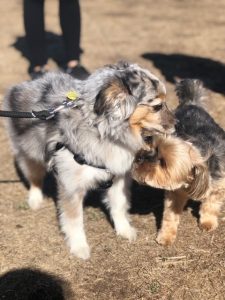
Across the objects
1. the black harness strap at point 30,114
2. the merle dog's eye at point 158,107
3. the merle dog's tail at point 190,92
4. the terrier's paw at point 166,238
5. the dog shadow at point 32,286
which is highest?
the merle dog's eye at point 158,107

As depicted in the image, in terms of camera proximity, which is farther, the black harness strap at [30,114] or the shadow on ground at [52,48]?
the shadow on ground at [52,48]

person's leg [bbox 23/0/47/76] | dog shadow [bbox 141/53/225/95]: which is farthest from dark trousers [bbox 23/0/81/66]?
dog shadow [bbox 141/53/225/95]

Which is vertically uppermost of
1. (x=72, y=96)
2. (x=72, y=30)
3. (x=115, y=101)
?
(x=115, y=101)

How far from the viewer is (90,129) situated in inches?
134

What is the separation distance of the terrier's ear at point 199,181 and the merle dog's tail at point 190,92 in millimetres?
1124

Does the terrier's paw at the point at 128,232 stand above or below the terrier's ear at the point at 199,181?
below

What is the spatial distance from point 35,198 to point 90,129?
5.04 ft

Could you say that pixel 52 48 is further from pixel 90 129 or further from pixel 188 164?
pixel 188 164

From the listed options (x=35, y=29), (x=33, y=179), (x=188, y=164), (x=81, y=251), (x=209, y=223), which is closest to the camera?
(x=188, y=164)

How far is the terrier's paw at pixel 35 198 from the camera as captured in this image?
466cm

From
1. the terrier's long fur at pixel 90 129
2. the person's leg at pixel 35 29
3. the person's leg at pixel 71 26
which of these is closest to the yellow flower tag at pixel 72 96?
the terrier's long fur at pixel 90 129

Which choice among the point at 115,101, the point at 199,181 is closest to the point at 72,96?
the point at 115,101

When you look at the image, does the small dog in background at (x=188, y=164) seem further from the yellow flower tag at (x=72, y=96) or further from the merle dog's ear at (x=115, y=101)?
the yellow flower tag at (x=72, y=96)

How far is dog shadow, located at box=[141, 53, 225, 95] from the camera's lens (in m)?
6.95
